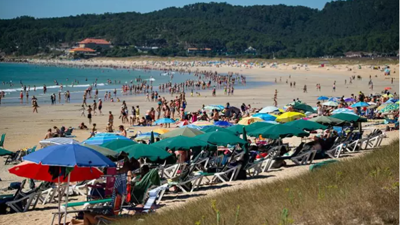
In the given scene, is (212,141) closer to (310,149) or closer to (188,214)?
(310,149)

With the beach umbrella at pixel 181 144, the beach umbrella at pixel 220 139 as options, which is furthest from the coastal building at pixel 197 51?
the beach umbrella at pixel 181 144

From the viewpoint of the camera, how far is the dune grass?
5965mm

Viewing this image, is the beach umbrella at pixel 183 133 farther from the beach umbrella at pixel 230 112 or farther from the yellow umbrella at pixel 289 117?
the beach umbrella at pixel 230 112

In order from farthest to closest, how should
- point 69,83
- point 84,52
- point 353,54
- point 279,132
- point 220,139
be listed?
point 84,52 < point 353,54 < point 69,83 < point 279,132 < point 220,139

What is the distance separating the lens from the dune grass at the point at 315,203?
5965mm

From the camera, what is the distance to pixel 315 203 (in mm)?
6535

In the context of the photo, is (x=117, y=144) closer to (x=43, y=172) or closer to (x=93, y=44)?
(x=43, y=172)

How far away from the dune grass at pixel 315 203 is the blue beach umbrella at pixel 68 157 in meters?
1.11

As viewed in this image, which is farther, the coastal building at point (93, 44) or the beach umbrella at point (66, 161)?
the coastal building at point (93, 44)

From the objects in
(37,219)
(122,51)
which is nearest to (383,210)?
(37,219)

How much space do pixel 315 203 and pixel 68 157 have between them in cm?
388

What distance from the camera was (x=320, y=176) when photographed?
8898 mm

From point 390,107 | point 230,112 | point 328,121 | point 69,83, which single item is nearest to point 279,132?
point 328,121

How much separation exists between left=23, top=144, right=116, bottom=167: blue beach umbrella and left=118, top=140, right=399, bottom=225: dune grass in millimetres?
1108
